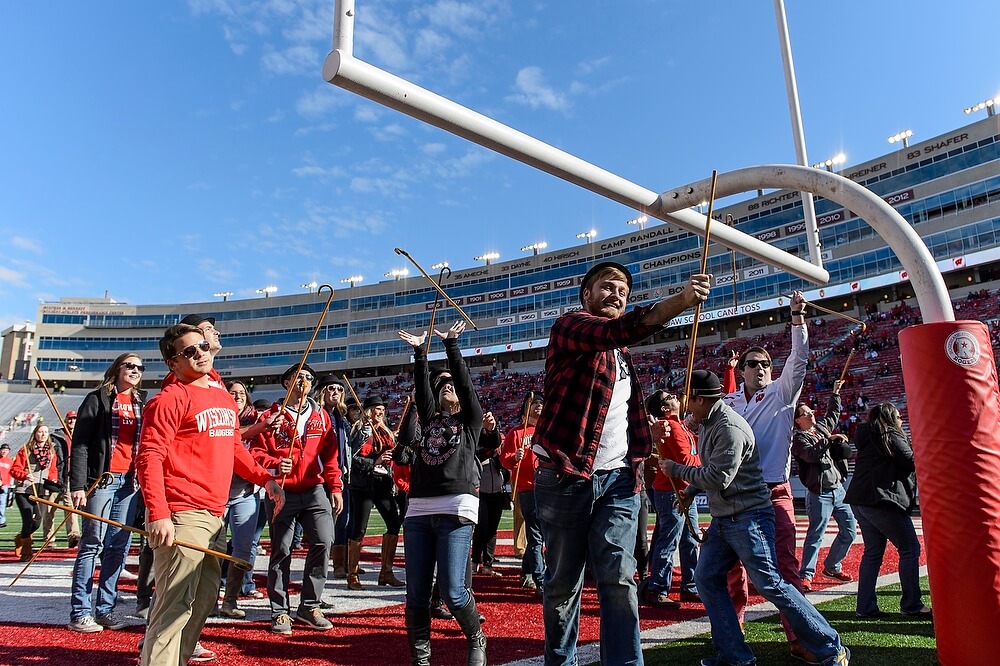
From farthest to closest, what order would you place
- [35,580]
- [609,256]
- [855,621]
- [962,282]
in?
[609,256]
[962,282]
[35,580]
[855,621]

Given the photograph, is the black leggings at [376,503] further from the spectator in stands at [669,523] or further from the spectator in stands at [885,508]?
the spectator in stands at [885,508]

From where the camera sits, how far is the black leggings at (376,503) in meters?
7.49

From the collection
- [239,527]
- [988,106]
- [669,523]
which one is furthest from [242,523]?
[988,106]

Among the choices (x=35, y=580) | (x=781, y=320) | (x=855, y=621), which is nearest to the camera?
(x=855, y=621)

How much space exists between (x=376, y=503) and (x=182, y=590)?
4465 millimetres

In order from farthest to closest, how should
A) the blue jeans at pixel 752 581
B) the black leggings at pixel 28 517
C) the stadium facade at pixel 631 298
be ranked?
the stadium facade at pixel 631 298 → the black leggings at pixel 28 517 → the blue jeans at pixel 752 581

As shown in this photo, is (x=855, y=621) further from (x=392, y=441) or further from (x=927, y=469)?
(x=392, y=441)

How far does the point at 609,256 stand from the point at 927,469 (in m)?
54.0

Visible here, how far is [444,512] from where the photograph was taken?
396 cm

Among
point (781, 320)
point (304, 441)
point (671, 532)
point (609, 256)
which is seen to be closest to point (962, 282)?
point (781, 320)

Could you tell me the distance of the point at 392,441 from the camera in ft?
27.1

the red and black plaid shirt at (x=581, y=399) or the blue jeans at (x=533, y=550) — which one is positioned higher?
the red and black plaid shirt at (x=581, y=399)

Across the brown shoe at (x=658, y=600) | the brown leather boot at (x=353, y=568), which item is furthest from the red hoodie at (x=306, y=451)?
the brown shoe at (x=658, y=600)

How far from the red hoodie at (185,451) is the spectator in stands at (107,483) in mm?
1526
